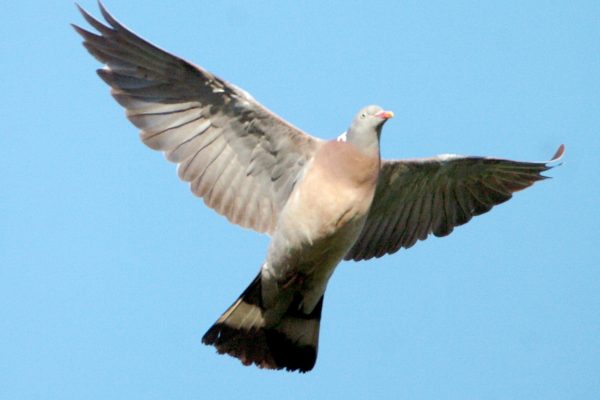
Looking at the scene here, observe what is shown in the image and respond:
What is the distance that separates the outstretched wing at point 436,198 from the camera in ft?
36.1

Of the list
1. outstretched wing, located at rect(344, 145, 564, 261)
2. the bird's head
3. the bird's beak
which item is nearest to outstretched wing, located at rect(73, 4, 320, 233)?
the bird's head

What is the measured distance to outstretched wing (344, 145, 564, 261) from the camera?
11016 millimetres

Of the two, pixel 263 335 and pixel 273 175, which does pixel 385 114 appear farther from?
pixel 263 335

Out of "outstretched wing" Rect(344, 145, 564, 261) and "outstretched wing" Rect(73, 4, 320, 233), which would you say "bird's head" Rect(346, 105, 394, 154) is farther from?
"outstretched wing" Rect(344, 145, 564, 261)

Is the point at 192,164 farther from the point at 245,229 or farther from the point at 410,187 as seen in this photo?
the point at 410,187

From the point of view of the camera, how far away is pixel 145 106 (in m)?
10.5

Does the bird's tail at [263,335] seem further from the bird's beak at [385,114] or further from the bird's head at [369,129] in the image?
the bird's beak at [385,114]

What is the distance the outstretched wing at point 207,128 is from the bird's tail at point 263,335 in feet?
2.03

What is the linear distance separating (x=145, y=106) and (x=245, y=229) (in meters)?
1.20

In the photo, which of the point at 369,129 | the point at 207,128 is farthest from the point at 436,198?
the point at 207,128

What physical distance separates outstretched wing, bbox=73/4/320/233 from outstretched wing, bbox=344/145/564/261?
2.80ft

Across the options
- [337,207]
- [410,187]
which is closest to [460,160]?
[410,187]

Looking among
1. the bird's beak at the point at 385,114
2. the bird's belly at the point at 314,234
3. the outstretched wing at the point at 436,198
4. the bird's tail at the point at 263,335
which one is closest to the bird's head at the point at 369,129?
the bird's beak at the point at 385,114

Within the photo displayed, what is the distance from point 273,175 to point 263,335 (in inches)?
46.6
